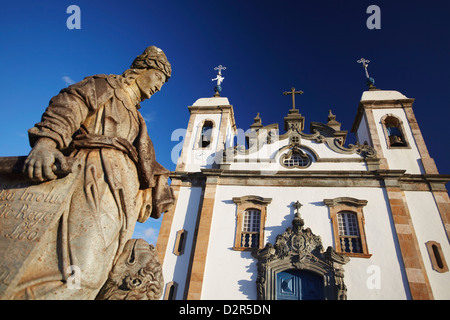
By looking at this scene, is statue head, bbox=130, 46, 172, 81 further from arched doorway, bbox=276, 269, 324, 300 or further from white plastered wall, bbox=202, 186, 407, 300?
arched doorway, bbox=276, 269, 324, 300

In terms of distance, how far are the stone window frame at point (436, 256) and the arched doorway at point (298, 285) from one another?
400 cm

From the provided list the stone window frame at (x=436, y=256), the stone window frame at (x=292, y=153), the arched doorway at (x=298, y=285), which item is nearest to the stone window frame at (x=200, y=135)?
the stone window frame at (x=292, y=153)

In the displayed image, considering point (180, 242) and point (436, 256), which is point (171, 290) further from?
point (436, 256)

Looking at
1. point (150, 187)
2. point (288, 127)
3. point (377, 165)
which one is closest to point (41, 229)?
point (150, 187)

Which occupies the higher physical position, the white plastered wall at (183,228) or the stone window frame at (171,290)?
the white plastered wall at (183,228)

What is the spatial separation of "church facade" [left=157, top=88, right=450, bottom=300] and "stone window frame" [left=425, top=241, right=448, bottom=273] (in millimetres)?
30

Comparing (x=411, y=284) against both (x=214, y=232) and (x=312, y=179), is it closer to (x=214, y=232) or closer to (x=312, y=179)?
(x=312, y=179)

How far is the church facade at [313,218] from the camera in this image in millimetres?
8945

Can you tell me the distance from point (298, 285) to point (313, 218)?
2588mm

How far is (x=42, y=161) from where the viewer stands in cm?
173

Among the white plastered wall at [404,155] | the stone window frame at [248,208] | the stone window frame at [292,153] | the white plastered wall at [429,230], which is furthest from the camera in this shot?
the stone window frame at [292,153]

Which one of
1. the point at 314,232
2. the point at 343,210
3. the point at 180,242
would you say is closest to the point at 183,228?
the point at 180,242

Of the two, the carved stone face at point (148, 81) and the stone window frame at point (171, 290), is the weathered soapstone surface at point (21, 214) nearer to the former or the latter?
the carved stone face at point (148, 81)

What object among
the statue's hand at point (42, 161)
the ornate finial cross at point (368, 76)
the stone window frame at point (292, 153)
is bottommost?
the statue's hand at point (42, 161)
